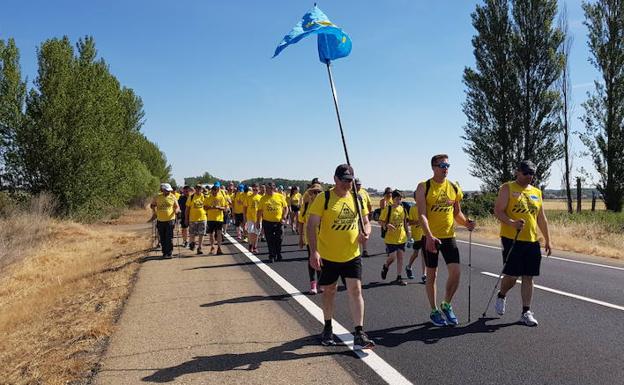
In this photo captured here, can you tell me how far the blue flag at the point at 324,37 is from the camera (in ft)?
21.7

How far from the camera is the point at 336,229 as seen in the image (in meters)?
5.17

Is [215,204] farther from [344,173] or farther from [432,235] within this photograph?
[344,173]

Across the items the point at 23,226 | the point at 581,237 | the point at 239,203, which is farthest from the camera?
the point at 23,226

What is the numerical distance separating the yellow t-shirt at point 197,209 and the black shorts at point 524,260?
9064mm

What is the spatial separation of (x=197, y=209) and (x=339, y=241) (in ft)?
29.2

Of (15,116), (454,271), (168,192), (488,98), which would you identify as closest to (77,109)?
(15,116)

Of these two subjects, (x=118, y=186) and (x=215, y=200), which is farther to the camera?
(x=118, y=186)

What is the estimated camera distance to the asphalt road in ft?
14.3

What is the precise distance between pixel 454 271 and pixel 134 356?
12.1ft

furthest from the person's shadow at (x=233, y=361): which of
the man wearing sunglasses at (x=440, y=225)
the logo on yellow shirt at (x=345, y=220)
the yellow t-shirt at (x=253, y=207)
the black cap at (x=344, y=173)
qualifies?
the yellow t-shirt at (x=253, y=207)

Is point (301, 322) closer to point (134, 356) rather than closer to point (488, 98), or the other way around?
point (134, 356)

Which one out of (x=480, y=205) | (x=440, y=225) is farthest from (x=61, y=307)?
(x=480, y=205)

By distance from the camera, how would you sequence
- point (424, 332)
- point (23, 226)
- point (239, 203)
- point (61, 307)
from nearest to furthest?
point (424, 332) < point (61, 307) < point (239, 203) < point (23, 226)

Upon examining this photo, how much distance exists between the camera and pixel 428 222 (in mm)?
5996
